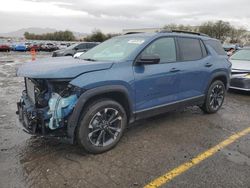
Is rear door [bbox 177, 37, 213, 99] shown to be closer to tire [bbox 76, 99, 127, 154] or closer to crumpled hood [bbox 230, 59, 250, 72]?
tire [bbox 76, 99, 127, 154]

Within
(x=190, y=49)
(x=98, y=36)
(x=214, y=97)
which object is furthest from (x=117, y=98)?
(x=98, y=36)

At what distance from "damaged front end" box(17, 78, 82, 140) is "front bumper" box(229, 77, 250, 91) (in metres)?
6.01

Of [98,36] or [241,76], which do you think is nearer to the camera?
[241,76]

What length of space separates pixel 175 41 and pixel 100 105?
6.89 ft

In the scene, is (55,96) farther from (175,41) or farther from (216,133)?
(216,133)

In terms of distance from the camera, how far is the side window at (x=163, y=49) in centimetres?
439

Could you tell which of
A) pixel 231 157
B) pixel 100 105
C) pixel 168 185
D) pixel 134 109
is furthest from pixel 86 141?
pixel 231 157

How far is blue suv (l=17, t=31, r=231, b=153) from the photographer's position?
11.3 ft

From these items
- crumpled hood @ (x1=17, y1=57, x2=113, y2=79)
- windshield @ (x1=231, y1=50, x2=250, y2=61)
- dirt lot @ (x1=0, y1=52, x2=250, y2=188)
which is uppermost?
crumpled hood @ (x1=17, y1=57, x2=113, y2=79)

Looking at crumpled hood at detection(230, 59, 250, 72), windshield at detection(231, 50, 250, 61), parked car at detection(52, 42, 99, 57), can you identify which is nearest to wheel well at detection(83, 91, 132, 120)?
crumpled hood at detection(230, 59, 250, 72)

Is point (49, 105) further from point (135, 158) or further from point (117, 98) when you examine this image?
point (135, 158)

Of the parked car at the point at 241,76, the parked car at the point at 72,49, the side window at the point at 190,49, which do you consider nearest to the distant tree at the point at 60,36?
the parked car at the point at 72,49

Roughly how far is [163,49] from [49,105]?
7.40 ft

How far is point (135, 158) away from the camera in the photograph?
3721 mm
